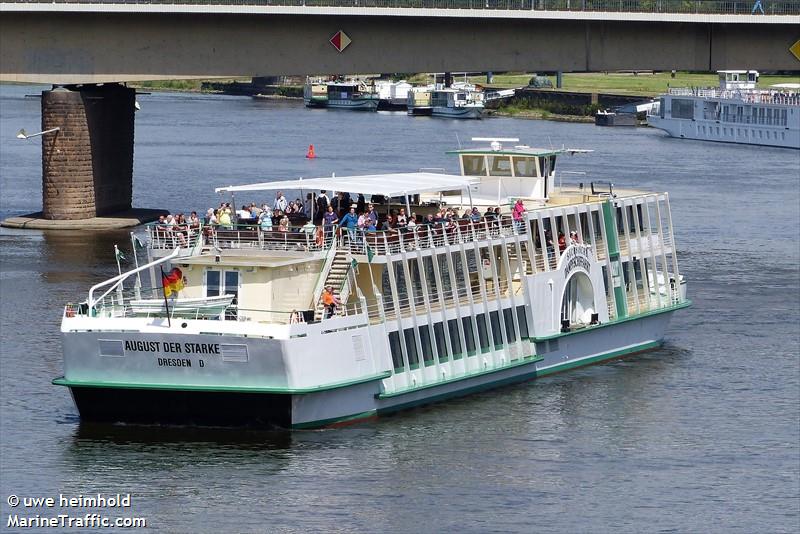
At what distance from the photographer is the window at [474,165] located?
51.2m

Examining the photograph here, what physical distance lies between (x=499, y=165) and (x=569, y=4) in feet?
80.7

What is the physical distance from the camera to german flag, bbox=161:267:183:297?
39.3 metres

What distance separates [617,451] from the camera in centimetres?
3947

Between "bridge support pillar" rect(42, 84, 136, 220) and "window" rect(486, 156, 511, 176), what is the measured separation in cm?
2906

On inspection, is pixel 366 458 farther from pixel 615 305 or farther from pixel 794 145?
pixel 794 145

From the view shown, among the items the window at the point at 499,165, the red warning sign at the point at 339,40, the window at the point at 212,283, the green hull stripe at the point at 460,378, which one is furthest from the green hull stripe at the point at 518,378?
the red warning sign at the point at 339,40

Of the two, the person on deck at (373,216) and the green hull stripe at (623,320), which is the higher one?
the person on deck at (373,216)

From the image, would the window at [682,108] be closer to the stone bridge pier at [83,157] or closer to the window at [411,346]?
the stone bridge pier at [83,157]

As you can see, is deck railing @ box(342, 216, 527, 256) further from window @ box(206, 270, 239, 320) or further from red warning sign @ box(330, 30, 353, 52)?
red warning sign @ box(330, 30, 353, 52)

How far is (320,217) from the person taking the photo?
144ft

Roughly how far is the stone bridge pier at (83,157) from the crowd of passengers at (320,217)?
104 feet

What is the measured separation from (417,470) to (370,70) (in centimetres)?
3937

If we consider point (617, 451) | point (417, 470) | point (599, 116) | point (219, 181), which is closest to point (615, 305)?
point (617, 451)

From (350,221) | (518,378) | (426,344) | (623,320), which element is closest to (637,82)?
(623,320)
